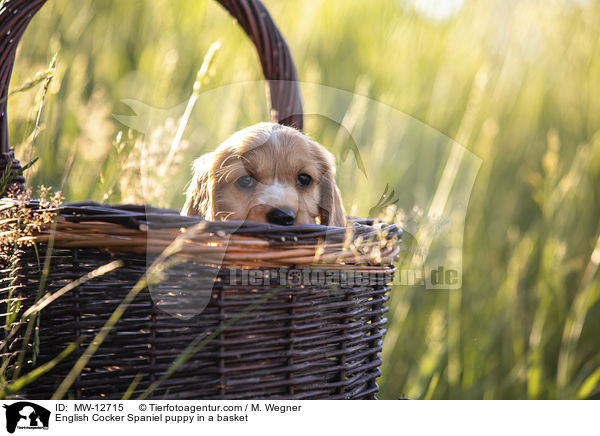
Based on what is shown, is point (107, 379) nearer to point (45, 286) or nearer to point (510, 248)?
point (45, 286)

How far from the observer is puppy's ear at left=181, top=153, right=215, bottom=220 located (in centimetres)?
198

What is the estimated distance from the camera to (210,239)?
4.17 feet

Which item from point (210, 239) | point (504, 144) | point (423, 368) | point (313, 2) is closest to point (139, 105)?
point (210, 239)

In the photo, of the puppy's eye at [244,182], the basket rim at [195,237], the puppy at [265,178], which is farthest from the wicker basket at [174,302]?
the puppy's eye at [244,182]

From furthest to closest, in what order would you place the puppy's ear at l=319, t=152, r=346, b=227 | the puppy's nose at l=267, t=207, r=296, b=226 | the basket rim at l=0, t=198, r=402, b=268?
the puppy's ear at l=319, t=152, r=346, b=227 → the puppy's nose at l=267, t=207, r=296, b=226 → the basket rim at l=0, t=198, r=402, b=268

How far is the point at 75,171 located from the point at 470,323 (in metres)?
2.08

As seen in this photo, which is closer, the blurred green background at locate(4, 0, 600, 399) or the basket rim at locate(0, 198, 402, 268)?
the basket rim at locate(0, 198, 402, 268)

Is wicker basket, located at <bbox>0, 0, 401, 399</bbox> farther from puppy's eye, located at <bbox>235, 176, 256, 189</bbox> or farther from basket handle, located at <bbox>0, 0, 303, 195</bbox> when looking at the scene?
puppy's eye, located at <bbox>235, 176, 256, 189</bbox>

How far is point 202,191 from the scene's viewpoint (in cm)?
204

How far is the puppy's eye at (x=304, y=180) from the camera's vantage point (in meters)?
2.01

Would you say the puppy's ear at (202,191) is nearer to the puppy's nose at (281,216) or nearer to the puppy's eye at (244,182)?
the puppy's eye at (244,182)
